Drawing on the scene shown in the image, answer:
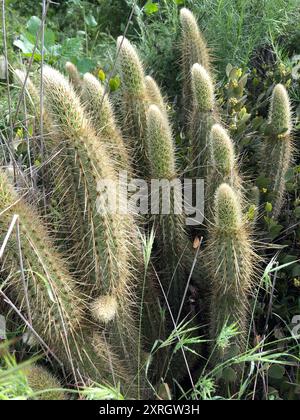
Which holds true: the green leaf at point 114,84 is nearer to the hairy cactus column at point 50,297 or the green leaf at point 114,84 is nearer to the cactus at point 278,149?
the cactus at point 278,149

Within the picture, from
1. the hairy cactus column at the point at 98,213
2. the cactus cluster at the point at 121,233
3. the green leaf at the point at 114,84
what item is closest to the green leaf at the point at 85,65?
the green leaf at the point at 114,84

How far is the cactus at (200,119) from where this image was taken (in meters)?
2.10

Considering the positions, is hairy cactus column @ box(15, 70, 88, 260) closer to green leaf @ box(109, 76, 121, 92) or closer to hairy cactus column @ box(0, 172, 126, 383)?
hairy cactus column @ box(0, 172, 126, 383)

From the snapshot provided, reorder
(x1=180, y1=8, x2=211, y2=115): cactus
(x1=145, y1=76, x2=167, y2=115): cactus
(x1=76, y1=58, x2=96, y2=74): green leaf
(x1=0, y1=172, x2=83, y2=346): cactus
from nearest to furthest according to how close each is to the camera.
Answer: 1. (x1=0, y1=172, x2=83, y2=346): cactus
2. (x1=145, y1=76, x2=167, y2=115): cactus
3. (x1=180, y1=8, x2=211, y2=115): cactus
4. (x1=76, y1=58, x2=96, y2=74): green leaf

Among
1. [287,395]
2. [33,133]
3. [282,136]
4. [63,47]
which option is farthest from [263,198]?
[63,47]

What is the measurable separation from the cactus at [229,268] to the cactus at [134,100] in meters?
0.54

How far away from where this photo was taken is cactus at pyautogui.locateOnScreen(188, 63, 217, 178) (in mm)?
2100

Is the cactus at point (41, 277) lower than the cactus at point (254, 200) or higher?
lower

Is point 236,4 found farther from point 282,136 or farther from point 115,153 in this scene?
point 115,153

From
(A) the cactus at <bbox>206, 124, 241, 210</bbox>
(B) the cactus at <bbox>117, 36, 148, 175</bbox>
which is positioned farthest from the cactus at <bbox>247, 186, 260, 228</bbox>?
(B) the cactus at <bbox>117, 36, 148, 175</bbox>

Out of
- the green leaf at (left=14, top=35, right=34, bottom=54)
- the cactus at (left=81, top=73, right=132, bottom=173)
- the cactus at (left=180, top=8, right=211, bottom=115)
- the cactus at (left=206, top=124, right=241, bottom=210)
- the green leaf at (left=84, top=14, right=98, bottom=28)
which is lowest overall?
the cactus at (left=206, top=124, right=241, bottom=210)

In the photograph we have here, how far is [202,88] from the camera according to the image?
2111 millimetres

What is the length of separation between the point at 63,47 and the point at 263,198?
1.64m

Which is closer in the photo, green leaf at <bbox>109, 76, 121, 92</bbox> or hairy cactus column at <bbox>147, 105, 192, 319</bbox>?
hairy cactus column at <bbox>147, 105, 192, 319</bbox>
